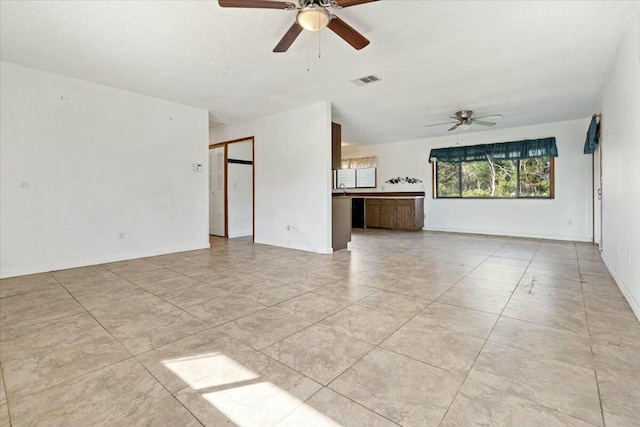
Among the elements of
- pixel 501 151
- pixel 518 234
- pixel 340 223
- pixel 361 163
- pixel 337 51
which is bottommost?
pixel 518 234

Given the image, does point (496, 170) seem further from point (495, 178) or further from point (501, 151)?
point (501, 151)

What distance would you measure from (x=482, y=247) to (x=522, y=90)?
272 cm

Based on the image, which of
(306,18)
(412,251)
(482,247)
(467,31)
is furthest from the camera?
(482,247)

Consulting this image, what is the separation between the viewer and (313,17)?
2316mm

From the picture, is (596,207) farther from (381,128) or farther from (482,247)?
(381,128)

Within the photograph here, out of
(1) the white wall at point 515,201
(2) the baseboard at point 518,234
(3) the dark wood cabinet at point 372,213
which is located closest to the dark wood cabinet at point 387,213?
(3) the dark wood cabinet at point 372,213

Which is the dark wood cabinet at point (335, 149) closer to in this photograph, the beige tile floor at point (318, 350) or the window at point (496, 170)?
the beige tile floor at point (318, 350)

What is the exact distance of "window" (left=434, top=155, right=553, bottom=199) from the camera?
6.76 metres

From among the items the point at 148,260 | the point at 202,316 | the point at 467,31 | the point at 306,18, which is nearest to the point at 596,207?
the point at 467,31

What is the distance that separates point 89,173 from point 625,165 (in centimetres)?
640

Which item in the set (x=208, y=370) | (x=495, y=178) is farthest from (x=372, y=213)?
(x=208, y=370)

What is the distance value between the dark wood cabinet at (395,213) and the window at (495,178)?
822mm

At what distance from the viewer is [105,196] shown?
4.40m

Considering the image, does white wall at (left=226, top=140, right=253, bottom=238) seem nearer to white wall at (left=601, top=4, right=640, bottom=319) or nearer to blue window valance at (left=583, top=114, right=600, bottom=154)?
white wall at (left=601, top=4, right=640, bottom=319)
